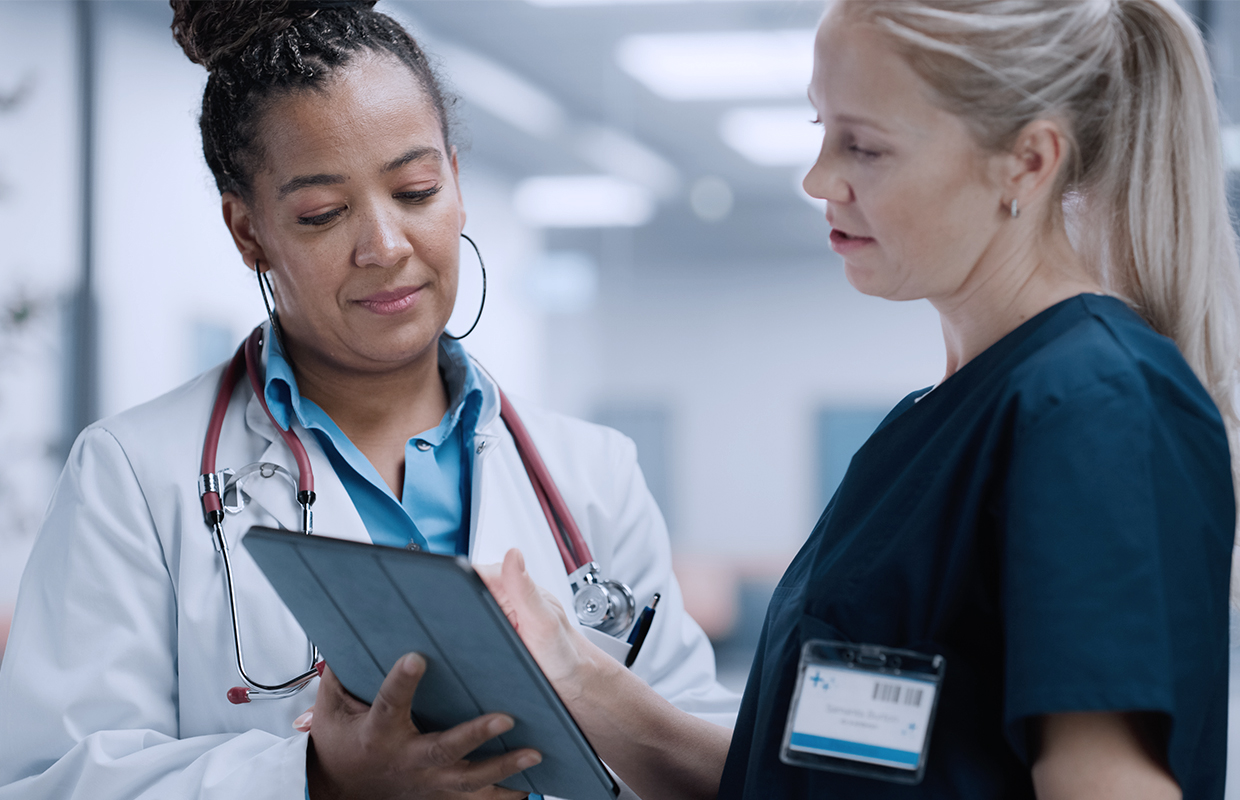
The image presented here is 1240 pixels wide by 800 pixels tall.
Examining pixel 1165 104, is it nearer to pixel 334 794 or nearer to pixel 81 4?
pixel 334 794

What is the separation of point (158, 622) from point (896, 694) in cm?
85

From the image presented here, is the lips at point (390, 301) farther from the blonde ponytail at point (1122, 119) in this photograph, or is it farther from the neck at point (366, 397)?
the blonde ponytail at point (1122, 119)

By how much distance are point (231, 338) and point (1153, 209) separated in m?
2.79

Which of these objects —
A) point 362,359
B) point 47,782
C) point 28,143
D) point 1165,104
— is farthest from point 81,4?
point 1165,104

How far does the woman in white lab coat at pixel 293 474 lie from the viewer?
104cm

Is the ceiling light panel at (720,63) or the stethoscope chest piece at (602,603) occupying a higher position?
the ceiling light panel at (720,63)

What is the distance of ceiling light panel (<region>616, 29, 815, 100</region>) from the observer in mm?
3055

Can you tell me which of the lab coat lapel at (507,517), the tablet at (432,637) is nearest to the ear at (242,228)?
the lab coat lapel at (507,517)

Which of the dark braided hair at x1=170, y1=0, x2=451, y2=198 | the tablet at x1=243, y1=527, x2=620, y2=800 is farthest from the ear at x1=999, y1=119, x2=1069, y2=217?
the dark braided hair at x1=170, y1=0, x2=451, y2=198

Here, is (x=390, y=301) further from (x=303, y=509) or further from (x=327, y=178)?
(x=303, y=509)

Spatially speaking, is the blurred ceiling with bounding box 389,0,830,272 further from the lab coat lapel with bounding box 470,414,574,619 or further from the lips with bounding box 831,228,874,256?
the lips with bounding box 831,228,874,256

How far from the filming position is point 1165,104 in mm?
819

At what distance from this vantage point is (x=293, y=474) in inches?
48.1

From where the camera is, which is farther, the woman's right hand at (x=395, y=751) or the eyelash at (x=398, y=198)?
the eyelash at (x=398, y=198)
